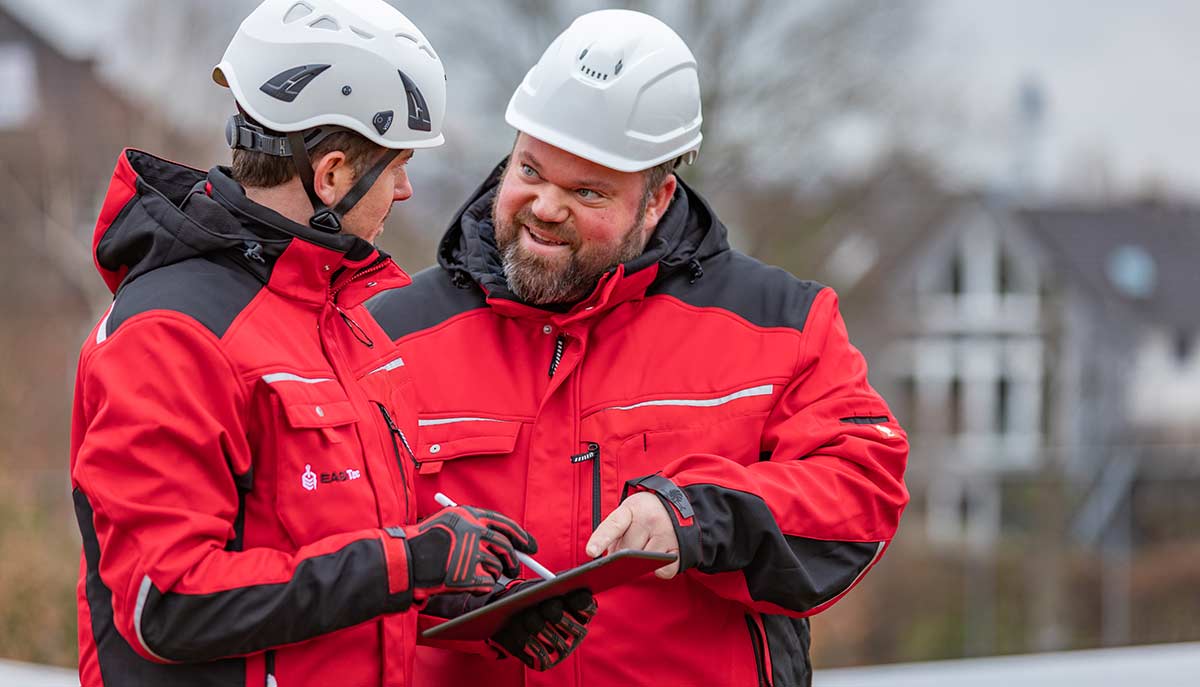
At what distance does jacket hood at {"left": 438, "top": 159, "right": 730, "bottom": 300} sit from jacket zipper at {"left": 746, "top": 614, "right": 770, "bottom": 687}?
2.36 feet

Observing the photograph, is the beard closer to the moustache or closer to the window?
the moustache

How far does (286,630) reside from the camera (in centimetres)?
180

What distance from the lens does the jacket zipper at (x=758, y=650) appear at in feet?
8.21

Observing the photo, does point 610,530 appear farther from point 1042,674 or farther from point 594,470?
point 1042,674

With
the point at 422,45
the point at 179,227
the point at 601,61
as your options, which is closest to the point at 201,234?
the point at 179,227

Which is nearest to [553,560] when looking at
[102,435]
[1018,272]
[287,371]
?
[287,371]

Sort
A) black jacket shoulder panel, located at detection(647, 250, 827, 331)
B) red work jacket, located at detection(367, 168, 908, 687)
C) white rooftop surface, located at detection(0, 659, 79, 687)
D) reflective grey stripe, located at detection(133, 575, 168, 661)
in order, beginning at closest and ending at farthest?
1. reflective grey stripe, located at detection(133, 575, 168, 661)
2. red work jacket, located at detection(367, 168, 908, 687)
3. black jacket shoulder panel, located at detection(647, 250, 827, 331)
4. white rooftop surface, located at detection(0, 659, 79, 687)

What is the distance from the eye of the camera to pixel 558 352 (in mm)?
2584

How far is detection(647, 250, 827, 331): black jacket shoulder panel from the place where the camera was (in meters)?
2.61

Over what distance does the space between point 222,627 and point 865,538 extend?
1.26 m

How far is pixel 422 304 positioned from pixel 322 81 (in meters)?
0.78

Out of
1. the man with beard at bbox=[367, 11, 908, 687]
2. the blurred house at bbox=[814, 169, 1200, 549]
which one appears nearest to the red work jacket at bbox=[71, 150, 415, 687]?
the man with beard at bbox=[367, 11, 908, 687]

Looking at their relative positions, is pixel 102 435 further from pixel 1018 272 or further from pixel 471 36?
pixel 1018 272

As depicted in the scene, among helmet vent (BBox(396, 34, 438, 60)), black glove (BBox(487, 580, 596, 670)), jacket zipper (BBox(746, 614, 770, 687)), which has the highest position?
helmet vent (BBox(396, 34, 438, 60))
